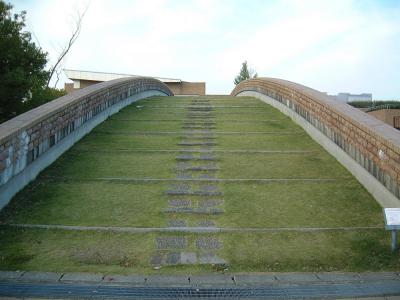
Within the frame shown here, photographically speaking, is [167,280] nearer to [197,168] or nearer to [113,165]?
[197,168]

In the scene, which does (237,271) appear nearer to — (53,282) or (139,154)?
(53,282)

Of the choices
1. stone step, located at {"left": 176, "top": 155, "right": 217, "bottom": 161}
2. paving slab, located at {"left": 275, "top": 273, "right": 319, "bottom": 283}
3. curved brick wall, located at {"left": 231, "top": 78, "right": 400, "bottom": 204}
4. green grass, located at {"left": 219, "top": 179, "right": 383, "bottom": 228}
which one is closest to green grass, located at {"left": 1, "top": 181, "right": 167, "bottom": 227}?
green grass, located at {"left": 219, "top": 179, "right": 383, "bottom": 228}

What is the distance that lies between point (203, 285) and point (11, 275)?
1977 millimetres

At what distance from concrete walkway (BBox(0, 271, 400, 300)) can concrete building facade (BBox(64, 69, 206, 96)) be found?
40599mm

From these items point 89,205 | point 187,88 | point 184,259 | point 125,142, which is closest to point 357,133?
point 184,259

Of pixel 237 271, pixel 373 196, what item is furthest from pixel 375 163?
pixel 237 271

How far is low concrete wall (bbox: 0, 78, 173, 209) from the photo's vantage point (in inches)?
233

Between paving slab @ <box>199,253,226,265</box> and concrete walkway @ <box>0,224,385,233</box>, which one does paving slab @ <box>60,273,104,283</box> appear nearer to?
concrete walkway @ <box>0,224,385,233</box>

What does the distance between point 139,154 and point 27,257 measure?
13.0 ft

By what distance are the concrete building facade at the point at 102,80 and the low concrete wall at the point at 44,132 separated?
3401cm

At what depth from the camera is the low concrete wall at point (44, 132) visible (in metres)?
5.93

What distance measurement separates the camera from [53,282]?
423cm

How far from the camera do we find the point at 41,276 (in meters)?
4.32

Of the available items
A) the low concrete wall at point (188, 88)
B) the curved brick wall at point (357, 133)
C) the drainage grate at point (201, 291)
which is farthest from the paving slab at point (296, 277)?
the low concrete wall at point (188, 88)
